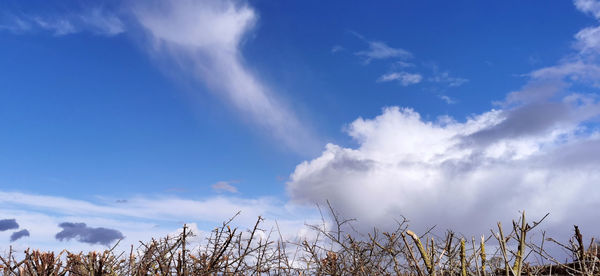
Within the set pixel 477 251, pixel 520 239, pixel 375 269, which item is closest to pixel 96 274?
pixel 477 251

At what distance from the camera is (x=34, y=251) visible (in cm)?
658

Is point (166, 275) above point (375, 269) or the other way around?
the other way around

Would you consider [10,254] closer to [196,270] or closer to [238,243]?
[196,270]

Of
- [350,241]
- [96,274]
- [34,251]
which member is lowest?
[96,274]

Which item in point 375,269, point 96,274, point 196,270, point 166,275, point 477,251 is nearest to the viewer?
point 477,251

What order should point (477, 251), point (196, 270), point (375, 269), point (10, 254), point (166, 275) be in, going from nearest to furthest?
point (477, 251) → point (166, 275) → point (196, 270) → point (10, 254) → point (375, 269)

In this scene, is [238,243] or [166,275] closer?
[166,275]

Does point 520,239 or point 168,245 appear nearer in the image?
point 520,239

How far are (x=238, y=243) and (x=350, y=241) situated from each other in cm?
328

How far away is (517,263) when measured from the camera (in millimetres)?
3383

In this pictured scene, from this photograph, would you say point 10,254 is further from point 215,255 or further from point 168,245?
point 215,255

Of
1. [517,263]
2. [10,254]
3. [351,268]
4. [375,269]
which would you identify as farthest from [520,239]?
[10,254]

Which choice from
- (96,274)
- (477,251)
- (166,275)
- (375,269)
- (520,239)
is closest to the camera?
(520,239)

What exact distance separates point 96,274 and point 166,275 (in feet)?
3.74
